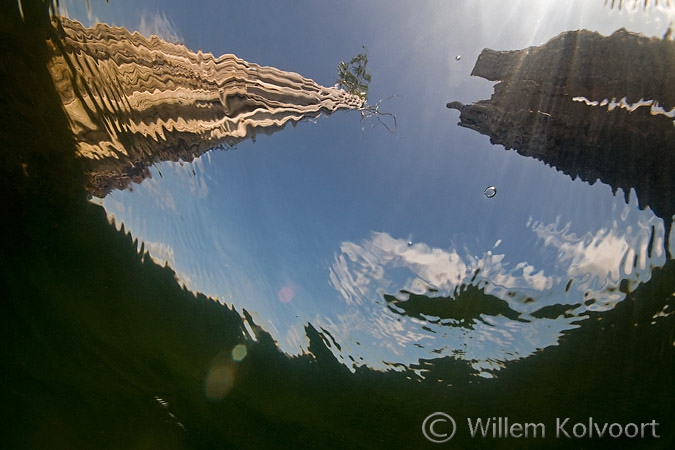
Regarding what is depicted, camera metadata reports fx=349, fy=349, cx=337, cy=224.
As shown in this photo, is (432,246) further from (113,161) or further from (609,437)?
(609,437)

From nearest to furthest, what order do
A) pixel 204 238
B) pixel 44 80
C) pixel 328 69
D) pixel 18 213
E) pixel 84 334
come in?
1. pixel 44 80
2. pixel 328 69
3. pixel 18 213
4. pixel 204 238
5. pixel 84 334

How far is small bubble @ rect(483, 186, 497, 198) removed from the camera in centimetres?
707

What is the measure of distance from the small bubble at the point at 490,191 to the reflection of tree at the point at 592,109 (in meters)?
0.84

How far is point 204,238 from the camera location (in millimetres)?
8297

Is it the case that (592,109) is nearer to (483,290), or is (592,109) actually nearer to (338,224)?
(483,290)

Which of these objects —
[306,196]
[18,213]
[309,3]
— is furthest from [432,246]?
[18,213]

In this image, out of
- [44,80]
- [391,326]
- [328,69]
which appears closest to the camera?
[44,80]

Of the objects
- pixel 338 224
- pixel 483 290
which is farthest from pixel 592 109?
pixel 338 224

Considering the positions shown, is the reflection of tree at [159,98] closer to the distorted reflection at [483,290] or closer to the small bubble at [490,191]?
the small bubble at [490,191]

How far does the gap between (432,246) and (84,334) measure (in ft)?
31.2

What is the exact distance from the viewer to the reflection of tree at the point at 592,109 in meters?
5.86

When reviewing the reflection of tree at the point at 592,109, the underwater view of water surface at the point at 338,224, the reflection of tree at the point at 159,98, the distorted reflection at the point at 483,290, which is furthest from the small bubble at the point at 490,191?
the reflection of tree at the point at 159,98

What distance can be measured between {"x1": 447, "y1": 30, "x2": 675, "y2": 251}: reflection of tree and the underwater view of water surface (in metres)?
0.04

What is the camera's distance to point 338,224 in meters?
8.05
